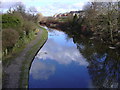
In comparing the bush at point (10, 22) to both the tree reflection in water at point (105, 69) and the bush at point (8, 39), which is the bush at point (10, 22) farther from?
the tree reflection in water at point (105, 69)

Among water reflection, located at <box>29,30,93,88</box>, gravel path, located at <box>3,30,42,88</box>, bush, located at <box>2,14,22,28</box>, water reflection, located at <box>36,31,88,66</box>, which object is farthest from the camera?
bush, located at <box>2,14,22,28</box>

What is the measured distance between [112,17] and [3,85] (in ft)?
57.8

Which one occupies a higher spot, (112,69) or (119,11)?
(119,11)

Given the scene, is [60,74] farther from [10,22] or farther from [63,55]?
[10,22]

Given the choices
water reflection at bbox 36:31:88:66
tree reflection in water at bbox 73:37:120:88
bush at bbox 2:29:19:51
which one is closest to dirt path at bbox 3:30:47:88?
bush at bbox 2:29:19:51

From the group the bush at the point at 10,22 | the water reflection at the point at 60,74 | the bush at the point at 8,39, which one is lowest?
the water reflection at the point at 60,74

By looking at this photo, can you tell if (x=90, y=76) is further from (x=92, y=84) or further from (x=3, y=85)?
(x=3, y=85)

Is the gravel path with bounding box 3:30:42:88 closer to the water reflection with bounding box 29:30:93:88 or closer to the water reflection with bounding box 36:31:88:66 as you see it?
the water reflection with bounding box 29:30:93:88

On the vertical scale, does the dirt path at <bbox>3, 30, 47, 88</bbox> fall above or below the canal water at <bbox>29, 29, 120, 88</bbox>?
above

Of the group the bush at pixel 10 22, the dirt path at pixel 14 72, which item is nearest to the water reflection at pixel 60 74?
the dirt path at pixel 14 72

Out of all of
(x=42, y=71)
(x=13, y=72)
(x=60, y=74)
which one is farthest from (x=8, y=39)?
(x=60, y=74)

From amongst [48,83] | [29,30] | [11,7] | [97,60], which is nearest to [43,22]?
[11,7]

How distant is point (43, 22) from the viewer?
74.8 metres

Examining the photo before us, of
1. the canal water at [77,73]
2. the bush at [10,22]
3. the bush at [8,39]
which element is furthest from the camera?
the bush at [10,22]
